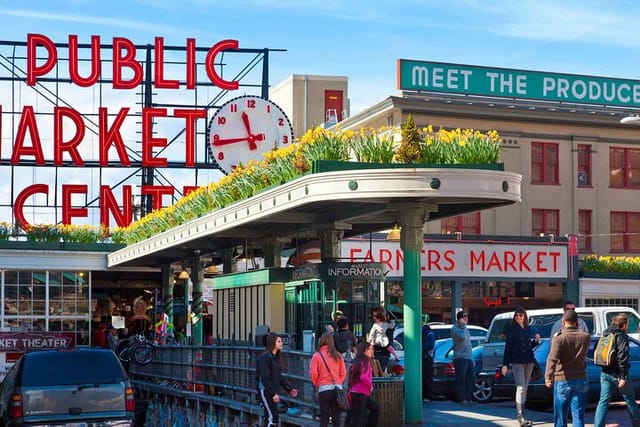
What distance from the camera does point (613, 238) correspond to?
57.7 metres

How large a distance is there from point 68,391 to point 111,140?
4230 centimetres

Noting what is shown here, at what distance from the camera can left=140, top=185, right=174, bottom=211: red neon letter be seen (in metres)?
58.6

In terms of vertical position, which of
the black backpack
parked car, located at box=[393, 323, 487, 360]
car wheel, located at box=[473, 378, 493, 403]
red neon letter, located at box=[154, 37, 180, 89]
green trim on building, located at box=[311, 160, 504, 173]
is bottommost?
car wheel, located at box=[473, 378, 493, 403]

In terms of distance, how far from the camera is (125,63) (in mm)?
61438

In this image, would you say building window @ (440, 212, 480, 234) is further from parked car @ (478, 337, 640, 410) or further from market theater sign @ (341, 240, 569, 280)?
parked car @ (478, 337, 640, 410)

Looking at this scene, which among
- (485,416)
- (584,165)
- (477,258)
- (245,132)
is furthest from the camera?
(584,165)

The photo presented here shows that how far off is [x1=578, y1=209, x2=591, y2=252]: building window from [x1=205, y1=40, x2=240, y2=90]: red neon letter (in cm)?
1898

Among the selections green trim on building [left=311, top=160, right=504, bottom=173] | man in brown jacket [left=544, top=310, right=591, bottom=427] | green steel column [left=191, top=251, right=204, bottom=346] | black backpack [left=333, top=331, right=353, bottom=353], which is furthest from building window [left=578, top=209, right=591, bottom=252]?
man in brown jacket [left=544, top=310, right=591, bottom=427]

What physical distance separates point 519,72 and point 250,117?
1410 cm

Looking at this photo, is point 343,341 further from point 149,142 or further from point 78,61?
point 78,61

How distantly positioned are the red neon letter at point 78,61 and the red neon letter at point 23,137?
3.04 m

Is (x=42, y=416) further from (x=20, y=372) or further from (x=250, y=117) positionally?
(x=250, y=117)

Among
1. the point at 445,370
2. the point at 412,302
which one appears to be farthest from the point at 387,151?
the point at 445,370

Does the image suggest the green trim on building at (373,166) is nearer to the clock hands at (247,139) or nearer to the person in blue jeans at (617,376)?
the person in blue jeans at (617,376)
